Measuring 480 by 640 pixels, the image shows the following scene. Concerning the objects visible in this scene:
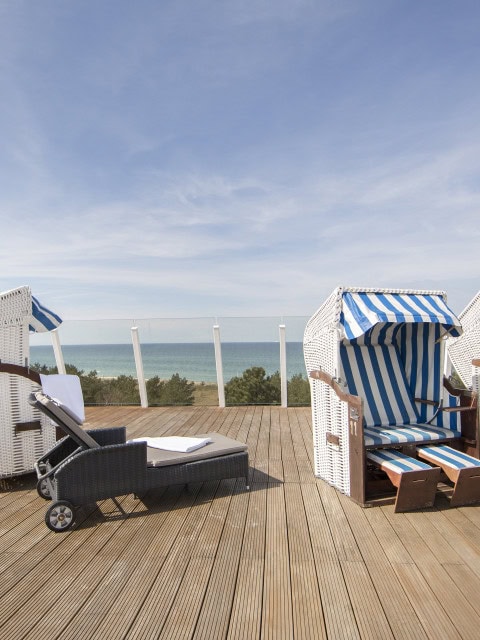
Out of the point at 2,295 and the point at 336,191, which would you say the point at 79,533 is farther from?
the point at 336,191

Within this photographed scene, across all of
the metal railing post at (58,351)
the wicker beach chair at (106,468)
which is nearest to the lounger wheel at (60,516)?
the wicker beach chair at (106,468)

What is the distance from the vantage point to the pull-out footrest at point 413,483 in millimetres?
3350

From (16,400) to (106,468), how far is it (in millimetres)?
1575

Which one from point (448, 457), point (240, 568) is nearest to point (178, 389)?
point (448, 457)

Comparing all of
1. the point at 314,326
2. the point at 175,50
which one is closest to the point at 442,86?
the point at 175,50

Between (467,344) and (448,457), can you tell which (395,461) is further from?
(467,344)

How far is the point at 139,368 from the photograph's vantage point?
8.86 meters

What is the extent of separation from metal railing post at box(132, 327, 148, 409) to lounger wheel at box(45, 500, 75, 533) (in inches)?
228

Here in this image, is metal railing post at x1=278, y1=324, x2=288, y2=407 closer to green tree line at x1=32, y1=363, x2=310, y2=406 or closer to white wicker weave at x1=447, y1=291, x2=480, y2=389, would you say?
green tree line at x1=32, y1=363, x2=310, y2=406

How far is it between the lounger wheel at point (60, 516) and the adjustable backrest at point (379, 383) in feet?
9.52

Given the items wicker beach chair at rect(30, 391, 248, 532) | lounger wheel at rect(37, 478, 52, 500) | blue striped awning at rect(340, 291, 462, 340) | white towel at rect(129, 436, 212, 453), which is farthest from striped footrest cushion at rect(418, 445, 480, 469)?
lounger wheel at rect(37, 478, 52, 500)

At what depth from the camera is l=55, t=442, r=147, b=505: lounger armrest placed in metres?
3.15

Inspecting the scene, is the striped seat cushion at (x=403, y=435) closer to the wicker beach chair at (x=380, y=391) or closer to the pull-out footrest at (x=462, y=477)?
the wicker beach chair at (x=380, y=391)

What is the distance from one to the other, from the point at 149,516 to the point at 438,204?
30.1ft
